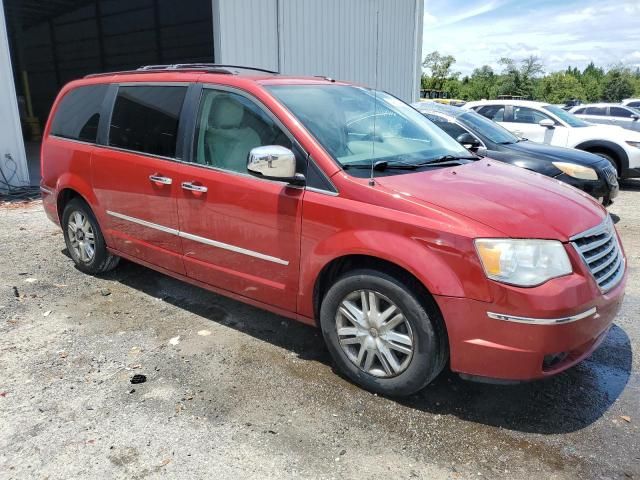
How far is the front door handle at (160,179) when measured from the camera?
3.77 metres

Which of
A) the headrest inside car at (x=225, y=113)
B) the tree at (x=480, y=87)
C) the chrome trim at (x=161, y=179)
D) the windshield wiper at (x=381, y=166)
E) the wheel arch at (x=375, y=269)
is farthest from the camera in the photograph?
the tree at (x=480, y=87)

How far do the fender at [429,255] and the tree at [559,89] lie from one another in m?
56.3

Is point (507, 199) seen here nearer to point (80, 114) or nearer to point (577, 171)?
point (80, 114)

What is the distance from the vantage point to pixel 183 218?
3.76 meters

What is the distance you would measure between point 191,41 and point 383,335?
17527 millimetres

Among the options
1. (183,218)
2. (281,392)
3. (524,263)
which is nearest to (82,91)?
(183,218)

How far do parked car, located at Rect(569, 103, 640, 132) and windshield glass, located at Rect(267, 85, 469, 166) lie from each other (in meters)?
13.5

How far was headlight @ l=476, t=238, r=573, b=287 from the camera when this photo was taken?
8.22 feet

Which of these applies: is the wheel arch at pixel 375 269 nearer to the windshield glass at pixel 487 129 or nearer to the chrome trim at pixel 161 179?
the chrome trim at pixel 161 179

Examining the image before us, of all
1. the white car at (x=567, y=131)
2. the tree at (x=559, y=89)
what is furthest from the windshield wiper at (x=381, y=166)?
the tree at (x=559, y=89)

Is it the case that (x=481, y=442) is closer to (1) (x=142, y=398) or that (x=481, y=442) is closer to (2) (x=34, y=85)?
(1) (x=142, y=398)

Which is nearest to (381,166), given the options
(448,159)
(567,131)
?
(448,159)

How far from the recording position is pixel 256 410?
2.90m

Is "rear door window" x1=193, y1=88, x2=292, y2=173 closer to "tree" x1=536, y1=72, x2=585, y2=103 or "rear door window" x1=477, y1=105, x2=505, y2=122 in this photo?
"rear door window" x1=477, y1=105, x2=505, y2=122
